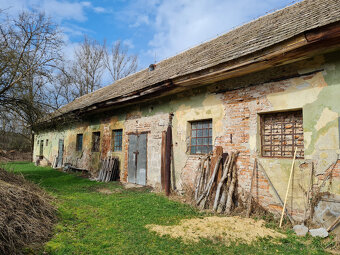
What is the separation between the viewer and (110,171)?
945 cm

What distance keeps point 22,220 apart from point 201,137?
4.57 metres

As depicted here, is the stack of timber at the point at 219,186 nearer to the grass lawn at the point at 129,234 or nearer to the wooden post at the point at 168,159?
the grass lawn at the point at 129,234

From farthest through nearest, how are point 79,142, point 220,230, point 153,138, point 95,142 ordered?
point 79,142, point 95,142, point 153,138, point 220,230

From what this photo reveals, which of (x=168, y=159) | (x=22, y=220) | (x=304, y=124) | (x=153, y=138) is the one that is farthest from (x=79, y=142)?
(x=304, y=124)

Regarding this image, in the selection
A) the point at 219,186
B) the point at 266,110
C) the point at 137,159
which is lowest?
the point at 219,186

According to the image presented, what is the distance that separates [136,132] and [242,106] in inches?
177

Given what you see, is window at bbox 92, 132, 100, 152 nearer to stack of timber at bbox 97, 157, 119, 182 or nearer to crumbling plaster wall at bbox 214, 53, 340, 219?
stack of timber at bbox 97, 157, 119, 182

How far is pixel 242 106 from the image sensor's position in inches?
215

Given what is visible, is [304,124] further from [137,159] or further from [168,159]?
[137,159]

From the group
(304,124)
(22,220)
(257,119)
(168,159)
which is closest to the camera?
(22,220)

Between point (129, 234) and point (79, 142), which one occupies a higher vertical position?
point (79, 142)

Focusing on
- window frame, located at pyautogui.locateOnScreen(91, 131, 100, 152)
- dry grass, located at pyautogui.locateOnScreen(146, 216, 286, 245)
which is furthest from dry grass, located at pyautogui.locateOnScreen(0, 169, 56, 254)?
window frame, located at pyautogui.locateOnScreen(91, 131, 100, 152)

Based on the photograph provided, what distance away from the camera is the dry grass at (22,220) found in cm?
296

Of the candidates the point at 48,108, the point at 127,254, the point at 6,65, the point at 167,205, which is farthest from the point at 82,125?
the point at 127,254
